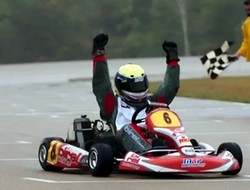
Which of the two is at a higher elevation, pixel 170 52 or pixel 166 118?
pixel 170 52

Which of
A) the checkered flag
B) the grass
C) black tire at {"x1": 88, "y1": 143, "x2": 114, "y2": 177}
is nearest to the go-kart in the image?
black tire at {"x1": 88, "y1": 143, "x2": 114, "y2": 177}

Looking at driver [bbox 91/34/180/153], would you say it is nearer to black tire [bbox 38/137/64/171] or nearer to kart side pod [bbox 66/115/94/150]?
kart side pod [bbox 66/115/94/150]

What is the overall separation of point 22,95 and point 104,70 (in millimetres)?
17120

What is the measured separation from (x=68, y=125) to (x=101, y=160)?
7921 millimetres

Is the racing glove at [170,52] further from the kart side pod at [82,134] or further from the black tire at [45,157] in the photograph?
the black tire at [45,157]

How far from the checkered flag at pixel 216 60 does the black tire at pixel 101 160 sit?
924cm

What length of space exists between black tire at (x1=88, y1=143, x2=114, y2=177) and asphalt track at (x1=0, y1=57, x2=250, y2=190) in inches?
3.7

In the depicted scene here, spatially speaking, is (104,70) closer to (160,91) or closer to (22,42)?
(160,91)

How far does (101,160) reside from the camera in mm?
10805

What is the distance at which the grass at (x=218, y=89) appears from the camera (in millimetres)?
24766

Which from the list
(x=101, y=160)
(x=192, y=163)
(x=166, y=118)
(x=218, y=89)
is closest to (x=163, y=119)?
(x=166, y=118)

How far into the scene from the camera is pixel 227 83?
2967cm

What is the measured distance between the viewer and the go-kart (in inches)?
419

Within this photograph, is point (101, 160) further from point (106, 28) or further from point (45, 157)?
point (106, 28)
